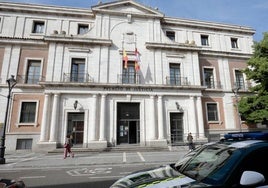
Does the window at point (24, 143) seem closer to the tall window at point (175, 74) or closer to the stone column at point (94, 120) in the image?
the stone column at point (94, 120)

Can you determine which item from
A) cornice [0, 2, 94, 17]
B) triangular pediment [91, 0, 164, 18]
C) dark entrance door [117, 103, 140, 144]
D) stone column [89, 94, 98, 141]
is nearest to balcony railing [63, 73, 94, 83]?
stone column [89, 94, 98, 141]

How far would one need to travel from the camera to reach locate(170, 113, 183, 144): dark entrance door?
1820cm

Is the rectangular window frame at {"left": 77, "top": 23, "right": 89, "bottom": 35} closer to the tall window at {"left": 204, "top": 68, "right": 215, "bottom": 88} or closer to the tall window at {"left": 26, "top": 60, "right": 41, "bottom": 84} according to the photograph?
the tall window at {"left": 26, "top": 60, "right": 41, "bottom": 84}

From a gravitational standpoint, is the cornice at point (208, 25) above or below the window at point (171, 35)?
above

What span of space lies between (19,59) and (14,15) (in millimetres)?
5773

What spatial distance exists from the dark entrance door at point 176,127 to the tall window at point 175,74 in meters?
3.60

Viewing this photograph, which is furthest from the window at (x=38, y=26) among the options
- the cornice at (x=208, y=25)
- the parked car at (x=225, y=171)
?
the parked car at (x=225, y=171)

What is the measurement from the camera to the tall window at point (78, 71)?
1811cm

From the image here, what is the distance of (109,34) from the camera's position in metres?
19.6

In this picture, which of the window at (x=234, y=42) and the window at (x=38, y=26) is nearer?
the window at (x=38, y=26)

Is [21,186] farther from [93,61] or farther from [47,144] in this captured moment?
[93,61]

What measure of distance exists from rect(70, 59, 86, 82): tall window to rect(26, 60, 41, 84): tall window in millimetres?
3570

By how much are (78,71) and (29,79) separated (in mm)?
4934

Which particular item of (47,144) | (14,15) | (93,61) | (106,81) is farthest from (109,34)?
(47,144)
